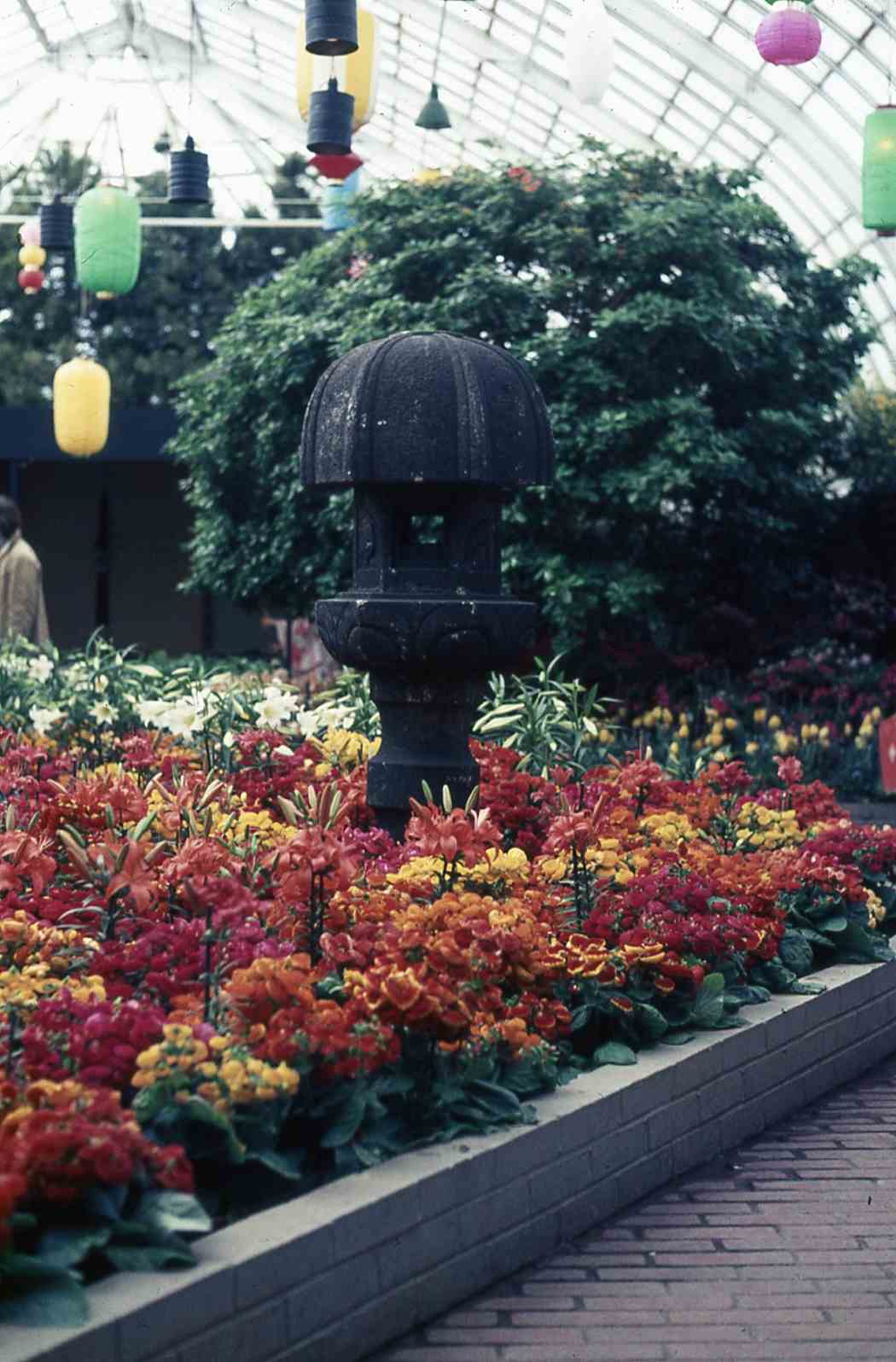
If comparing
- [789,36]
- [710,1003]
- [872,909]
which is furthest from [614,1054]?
[789,36]

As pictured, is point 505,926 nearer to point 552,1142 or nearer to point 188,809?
point 552,1142

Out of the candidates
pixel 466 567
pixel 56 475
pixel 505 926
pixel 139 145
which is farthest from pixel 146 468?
pixel 505 926

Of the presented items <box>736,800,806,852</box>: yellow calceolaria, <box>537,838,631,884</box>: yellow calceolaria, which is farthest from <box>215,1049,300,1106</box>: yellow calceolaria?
<box>736,800,806,852</box>: yellow calceolaria

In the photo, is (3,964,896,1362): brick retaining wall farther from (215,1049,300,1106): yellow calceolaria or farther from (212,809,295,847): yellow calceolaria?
(212,809,295,847): yellow calceolaria

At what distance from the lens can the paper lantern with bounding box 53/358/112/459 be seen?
13555mm

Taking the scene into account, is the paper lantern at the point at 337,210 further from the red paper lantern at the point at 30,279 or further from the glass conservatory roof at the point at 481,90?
the red paper lantern at the point at 30,279

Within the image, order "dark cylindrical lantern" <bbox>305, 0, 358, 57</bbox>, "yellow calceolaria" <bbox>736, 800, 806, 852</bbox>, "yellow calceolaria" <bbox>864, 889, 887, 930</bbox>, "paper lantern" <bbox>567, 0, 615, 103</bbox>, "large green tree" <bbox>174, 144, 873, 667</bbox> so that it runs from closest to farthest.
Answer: "yellow calceolaria" <bbox>864, 889, 887, 930</bbox> < "yellow calceolaria" <bbox>736, 800, 806, 852</bbox> < "dark cylindrical lantern" <bbox>305, 0, 358, 57</bbox> < "paper lantern" <bbox>567, 0, 615, 103</bbox> < "large green tree" <bbox>174, 144, 873, 667</bbox>

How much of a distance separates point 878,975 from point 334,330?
7.90 m

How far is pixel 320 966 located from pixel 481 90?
842 inches

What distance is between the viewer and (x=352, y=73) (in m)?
9.02

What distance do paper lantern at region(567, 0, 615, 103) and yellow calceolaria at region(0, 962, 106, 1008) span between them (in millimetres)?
8363

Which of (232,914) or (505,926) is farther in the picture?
(505,926)

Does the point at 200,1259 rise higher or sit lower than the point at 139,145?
lower

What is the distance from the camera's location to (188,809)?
4.88m
